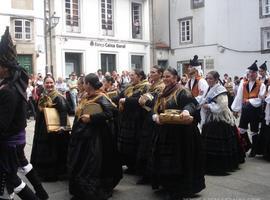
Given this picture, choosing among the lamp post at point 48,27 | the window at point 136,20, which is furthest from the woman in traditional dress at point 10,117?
the window at point 136,20

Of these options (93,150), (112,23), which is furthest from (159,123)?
(112,23)

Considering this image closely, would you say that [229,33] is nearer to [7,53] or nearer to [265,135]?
[265,135]

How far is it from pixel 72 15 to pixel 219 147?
18837 millimetres

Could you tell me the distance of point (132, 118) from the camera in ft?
22.6

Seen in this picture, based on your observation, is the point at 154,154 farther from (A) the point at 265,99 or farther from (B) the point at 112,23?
(B) the point at 112,23

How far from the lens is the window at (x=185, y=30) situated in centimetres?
2945

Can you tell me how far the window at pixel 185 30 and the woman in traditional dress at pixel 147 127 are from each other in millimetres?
23349

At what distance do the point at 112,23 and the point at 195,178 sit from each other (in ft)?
70.6

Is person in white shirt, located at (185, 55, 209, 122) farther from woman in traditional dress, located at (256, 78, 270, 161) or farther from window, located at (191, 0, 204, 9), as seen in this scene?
window, located at (191, 0, 204, 9)

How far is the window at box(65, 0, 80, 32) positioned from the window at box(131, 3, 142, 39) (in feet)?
14.5

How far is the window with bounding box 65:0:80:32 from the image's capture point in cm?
2417

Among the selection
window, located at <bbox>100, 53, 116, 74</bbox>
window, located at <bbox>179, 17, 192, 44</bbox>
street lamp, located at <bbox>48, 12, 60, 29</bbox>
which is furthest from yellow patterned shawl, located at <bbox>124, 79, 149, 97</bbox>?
window, located at <bbox>179, 17, 192, 44</bbox>

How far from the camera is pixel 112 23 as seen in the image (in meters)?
26.2

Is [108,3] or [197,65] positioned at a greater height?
[108,3]
